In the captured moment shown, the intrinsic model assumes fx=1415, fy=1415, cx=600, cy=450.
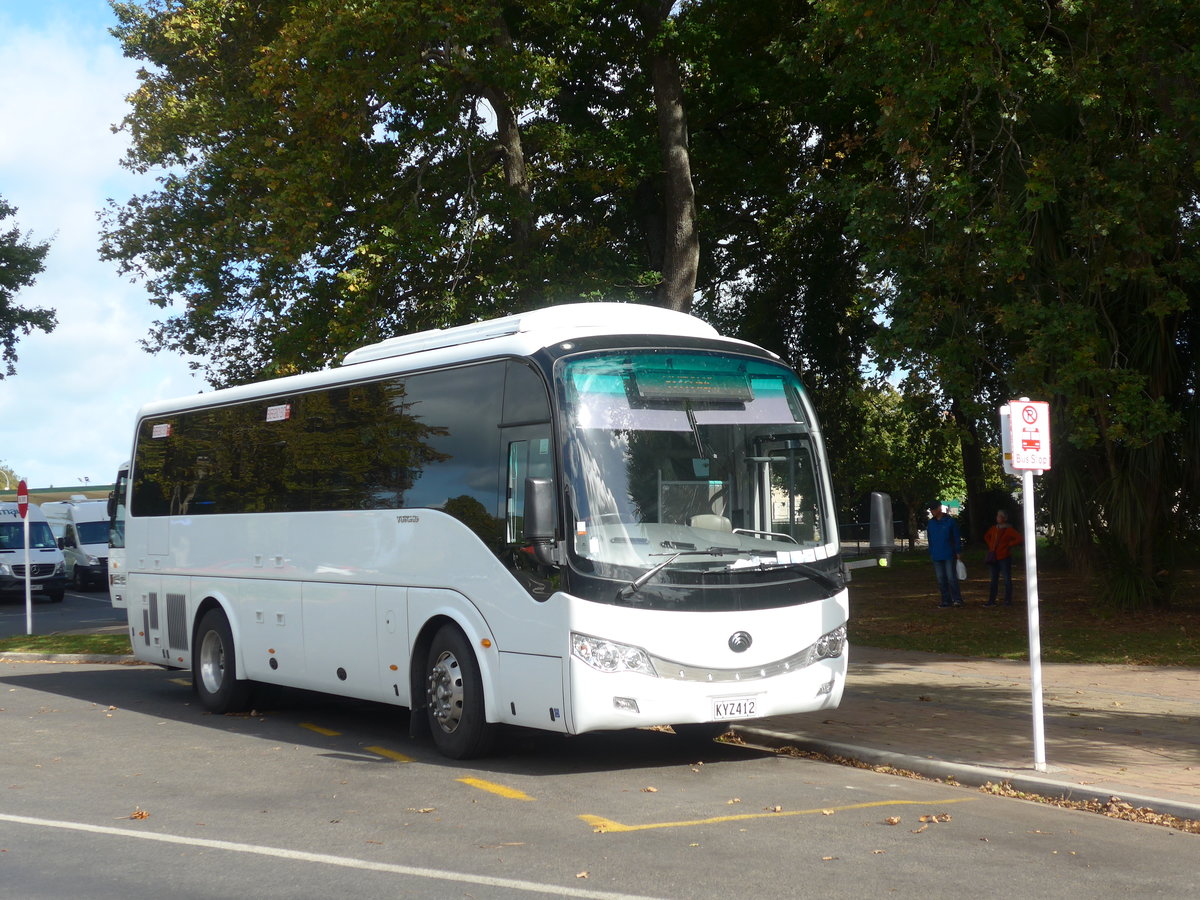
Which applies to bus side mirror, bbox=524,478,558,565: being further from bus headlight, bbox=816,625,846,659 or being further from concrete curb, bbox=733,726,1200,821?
concrete curb, bbox=733,726,1200,821

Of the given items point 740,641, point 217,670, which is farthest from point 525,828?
point 217,670

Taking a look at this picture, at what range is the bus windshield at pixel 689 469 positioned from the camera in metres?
9.78

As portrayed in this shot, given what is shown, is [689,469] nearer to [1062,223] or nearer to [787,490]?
[787,490]

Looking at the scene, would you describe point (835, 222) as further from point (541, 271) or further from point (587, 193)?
point (541, 271)

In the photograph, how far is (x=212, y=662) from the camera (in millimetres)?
14445

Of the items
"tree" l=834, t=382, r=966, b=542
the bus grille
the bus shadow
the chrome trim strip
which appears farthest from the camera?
"tree" l=834, t=382, r=966, b=542

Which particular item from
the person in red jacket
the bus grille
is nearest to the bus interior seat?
the bus grille

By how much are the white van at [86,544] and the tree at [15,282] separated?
18.7ft

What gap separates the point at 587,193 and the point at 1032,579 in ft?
58.8

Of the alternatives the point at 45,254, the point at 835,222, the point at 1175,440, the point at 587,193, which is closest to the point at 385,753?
the point at 1175,440

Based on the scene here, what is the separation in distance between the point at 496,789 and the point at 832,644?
285 cm

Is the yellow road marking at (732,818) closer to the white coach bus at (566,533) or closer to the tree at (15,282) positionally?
the white coach bus at (566,533)

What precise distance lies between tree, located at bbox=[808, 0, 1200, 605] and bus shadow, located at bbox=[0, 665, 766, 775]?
8802mm

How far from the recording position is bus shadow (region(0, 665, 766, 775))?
10.7 m
